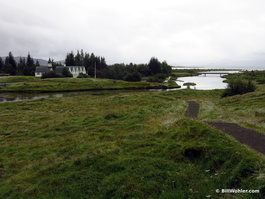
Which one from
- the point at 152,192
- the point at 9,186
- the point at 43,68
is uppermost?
the point at 43,68

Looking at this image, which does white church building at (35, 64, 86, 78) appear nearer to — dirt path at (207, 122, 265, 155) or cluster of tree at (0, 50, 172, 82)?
cluster of tree at (0, 50, 172, 82)

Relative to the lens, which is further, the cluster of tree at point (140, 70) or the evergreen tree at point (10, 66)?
the cluster of tree at point (140, 70)

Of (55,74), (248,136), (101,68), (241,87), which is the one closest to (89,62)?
(101,68)

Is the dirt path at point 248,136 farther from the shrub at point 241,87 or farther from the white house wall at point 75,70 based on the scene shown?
the white house wall at point 75,70

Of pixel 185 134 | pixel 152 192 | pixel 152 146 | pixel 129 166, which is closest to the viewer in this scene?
pixel 152 192

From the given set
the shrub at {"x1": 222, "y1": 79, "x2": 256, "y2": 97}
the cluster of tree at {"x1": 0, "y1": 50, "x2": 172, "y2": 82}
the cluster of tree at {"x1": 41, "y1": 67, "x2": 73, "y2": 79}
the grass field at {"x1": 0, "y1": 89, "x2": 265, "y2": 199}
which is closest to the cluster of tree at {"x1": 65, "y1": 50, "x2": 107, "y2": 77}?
the cluster of tree at {"x1": 0, "y1": 50, "x2": 172, "y2": 82}

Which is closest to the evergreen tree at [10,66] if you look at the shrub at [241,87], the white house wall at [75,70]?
the white house wall at [75,70]

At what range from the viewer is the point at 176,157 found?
1120 cm

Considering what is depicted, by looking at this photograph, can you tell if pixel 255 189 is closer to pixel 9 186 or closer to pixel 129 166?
pixel 129 166

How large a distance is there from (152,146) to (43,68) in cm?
14470

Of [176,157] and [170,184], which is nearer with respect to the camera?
[170,184]

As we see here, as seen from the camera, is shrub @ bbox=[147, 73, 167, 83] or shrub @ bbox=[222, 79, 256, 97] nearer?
shrub @ bbox=[222, 79, 256, 97]

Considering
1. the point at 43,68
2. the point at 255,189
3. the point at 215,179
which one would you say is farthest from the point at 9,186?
the point at 43,68

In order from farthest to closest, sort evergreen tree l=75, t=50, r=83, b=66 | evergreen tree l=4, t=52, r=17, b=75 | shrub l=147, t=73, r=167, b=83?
evergreen tree l=75, t=50, r=83, b=66, evergreen tree l=4, t=52, r=17, b=75, shrub l=147, t=73, r=167, b=83
